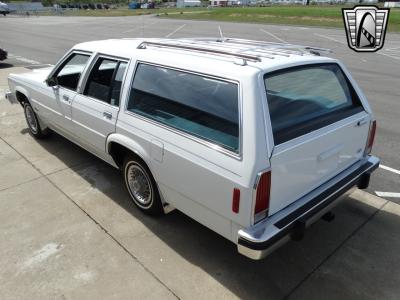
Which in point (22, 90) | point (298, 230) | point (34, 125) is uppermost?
point (22, 90)

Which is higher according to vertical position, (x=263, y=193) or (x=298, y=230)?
(x=263, y=193)

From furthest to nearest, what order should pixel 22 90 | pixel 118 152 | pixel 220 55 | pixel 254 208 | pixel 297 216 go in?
pixel 22 90, pixel 118 152, pixel 220 55, pixel 297 216, pixel 254 208

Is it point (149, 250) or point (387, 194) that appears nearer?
point (149, 250)

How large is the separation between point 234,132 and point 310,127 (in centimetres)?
70

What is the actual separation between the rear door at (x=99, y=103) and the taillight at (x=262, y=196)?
1.83m

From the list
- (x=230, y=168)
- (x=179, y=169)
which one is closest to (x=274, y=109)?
(x=230, y=168)

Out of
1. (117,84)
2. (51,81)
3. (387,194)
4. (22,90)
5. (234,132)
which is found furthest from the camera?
(22,90)

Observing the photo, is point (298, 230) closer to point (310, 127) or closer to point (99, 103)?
point (310, 127)

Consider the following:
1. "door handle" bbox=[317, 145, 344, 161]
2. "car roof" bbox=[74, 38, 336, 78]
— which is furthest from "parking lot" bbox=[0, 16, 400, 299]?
"car roof" bbox=[74, 38, 336, 78]

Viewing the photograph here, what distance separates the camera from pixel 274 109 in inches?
115

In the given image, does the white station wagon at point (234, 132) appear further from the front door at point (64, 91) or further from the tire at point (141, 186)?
the front door at point (64, 91)

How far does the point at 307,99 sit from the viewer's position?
3.30 m

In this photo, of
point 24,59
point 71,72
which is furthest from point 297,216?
point 24,59

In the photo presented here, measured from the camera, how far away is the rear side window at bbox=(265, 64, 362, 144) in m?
2.90
